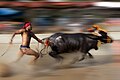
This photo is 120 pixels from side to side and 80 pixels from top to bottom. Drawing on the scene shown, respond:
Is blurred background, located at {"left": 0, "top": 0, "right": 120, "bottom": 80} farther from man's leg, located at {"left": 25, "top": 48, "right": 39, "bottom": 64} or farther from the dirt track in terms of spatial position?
man's leg, located at {"left": 25, "top": 48, "right": 39, "bottom": 64}

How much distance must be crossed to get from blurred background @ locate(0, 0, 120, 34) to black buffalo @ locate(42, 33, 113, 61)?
16.8ft

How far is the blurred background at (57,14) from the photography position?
16.5 metres

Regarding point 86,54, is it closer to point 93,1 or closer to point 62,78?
point 62,78

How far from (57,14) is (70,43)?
7269 millimetres

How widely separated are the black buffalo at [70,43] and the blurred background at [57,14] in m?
5.13

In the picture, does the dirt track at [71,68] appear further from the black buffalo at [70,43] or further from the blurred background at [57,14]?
the blurred background at [57,14]

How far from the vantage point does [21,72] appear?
384 inches

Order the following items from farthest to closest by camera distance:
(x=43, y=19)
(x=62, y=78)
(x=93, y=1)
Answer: (x=93, y=1) < (x=43, y=19) < (x=62, y=78)

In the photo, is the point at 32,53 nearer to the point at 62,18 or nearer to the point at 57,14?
the point at 62,18

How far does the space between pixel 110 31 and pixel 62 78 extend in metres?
5.87

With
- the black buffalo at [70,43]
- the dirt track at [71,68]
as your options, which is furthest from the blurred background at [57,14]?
the black buffalo at [70,43]

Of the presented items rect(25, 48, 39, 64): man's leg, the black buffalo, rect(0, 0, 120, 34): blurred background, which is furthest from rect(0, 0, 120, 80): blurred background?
rect(25, 48, 39, 64): man's leg

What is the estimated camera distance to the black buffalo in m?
10.5

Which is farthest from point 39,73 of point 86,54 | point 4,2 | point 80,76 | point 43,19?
point 4,2
